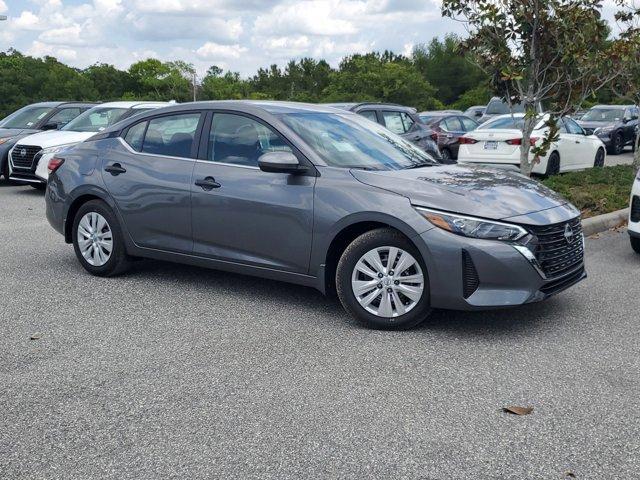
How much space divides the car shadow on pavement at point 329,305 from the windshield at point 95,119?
7.70 meters

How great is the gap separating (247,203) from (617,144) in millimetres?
22874

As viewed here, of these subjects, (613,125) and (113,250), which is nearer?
(113,250)

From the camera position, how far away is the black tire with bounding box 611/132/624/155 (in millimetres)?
26594

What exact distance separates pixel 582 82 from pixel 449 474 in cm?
942

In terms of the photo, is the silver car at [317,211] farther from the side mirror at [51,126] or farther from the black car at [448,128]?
the black car at [448,128]

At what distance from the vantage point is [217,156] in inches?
266

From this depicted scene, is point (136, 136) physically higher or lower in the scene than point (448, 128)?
higher

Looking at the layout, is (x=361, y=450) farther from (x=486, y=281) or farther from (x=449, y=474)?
(x=486, y=281)

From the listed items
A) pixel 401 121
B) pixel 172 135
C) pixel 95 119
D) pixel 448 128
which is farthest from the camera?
pixel 448 128

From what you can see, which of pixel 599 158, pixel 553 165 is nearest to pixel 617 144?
pixel 599 158

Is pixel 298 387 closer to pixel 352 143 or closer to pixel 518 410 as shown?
pixel 518 410

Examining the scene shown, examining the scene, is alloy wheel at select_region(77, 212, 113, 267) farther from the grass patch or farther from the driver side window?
the grass patch

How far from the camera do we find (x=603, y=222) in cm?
1040

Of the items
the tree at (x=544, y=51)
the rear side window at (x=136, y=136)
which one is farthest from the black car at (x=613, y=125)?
the rear side window at (x=136, y=136)
